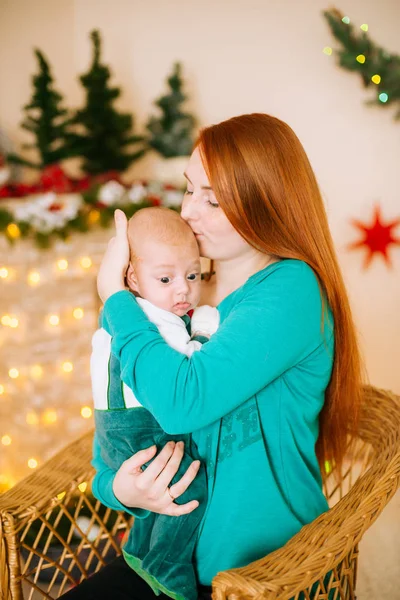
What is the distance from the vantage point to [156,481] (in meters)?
1.08

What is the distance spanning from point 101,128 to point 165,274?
1697 mm

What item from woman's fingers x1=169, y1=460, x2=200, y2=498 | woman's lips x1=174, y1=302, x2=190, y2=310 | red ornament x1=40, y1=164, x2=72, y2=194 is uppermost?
red ornament x1=40, y1=164, x2=72, y2=194

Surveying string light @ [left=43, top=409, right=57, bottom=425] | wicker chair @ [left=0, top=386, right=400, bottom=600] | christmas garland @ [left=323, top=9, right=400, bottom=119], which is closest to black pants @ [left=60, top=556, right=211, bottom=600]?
wicker chair @ [left=0, top=386, right=400, bottom=600]

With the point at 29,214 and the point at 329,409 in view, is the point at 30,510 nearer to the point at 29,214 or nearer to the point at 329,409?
the point at 329,409

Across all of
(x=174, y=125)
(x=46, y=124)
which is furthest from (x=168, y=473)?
(x=174, y=125)

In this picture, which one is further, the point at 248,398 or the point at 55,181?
the point at 55,181

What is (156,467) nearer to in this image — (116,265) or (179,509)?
(179,509)

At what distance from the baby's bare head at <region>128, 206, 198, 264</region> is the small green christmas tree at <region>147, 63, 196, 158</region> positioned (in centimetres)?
161

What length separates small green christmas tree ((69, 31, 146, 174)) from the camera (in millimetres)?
2582

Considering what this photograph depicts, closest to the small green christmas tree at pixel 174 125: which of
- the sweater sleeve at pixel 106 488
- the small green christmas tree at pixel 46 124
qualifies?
the small green christmas tree at pixel 46 124

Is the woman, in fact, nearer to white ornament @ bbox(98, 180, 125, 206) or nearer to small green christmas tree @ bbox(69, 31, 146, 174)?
white ornament @ bbox(98, 180, 125, 206)

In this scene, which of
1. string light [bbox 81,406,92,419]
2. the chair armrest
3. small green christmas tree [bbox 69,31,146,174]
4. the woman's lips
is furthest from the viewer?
string light [bbox 81,406,92,419]

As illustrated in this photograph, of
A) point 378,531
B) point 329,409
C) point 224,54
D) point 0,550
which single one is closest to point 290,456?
point 329,409

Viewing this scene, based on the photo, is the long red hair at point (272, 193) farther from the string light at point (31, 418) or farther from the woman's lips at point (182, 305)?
the string light at point (31, 418)
